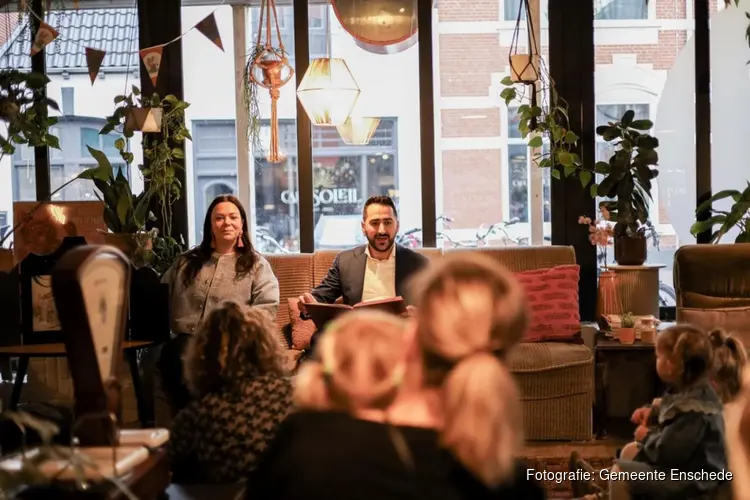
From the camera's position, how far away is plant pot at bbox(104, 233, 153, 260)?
484 centimetres

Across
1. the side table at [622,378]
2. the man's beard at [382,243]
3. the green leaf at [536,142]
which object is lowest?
the side table at [622,378]

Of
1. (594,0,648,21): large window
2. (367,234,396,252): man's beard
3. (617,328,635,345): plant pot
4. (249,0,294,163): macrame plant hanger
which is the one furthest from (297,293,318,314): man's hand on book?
(594,0,648,21): large window

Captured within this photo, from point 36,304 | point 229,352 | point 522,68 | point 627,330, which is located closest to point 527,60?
point 522,68

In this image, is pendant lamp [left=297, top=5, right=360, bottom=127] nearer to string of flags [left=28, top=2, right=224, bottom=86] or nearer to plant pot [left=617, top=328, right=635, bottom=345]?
string of flags [left=28, top=2, right=224, bottom=86]

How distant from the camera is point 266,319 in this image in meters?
2.52

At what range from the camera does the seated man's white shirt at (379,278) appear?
4.72 m

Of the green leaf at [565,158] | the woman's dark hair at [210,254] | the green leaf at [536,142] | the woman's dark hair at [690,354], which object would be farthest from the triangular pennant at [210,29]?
the woman's dark hair at [690,354]

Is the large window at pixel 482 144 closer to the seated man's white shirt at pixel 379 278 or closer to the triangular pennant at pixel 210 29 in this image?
the seated man's white shirt at pixel 379 278

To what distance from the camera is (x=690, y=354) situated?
2754mm

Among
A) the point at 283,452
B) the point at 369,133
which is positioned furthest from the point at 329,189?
the point at 283,452

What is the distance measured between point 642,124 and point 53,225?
129 inches

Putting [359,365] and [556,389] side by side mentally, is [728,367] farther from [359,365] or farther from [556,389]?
[359,365]

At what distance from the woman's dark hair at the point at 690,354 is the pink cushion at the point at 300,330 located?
221 centimetres

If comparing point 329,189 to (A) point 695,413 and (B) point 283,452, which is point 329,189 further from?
(B) point 283,452
